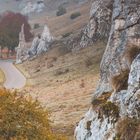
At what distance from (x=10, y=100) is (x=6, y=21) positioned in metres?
142

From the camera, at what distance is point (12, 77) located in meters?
108

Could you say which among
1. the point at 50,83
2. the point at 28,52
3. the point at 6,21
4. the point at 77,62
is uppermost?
the point at 6,21

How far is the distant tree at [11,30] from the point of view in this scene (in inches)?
6368

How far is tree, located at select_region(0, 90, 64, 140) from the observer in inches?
1371

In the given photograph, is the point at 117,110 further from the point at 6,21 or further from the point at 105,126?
the point at 6,21

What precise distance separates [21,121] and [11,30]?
135 meters

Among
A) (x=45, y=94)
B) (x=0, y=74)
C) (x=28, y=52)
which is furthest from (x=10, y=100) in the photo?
(x=28, y=52)

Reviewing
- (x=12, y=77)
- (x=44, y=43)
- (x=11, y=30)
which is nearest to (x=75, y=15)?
(x=11, y=30)

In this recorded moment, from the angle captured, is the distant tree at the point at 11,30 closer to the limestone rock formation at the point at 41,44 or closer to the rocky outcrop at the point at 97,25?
the limestone rock formation at the point at 41,44

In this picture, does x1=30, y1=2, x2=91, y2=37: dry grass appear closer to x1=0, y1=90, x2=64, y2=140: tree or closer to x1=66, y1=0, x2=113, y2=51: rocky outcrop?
x1=66, y1=0, x2=113, y2=51: rocky outcrop

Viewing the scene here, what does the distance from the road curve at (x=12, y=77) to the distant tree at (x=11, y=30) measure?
2715cm

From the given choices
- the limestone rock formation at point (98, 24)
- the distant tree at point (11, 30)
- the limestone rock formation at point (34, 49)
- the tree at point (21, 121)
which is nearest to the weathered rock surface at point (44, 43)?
the limestone rock formation at point (34, 49)

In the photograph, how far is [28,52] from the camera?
13738 cm

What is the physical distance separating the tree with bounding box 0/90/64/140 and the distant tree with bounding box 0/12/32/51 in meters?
124
